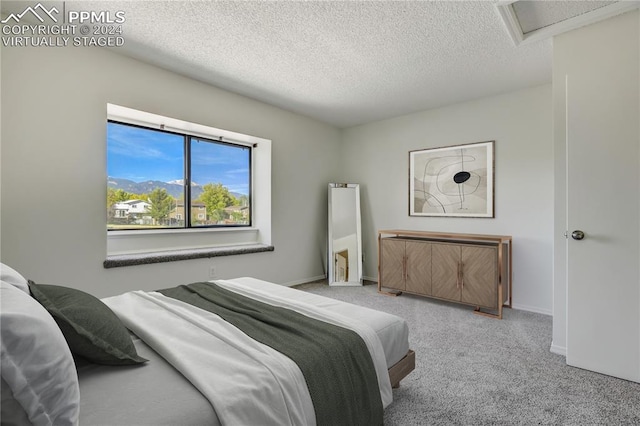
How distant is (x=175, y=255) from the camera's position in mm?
3230

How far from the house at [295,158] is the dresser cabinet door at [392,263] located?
59 centimetres

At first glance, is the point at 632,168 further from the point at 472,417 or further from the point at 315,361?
the point at 315,361

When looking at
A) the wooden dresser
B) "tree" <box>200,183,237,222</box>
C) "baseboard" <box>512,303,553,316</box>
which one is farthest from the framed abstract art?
"tree" <box>200,183,237,222</box>

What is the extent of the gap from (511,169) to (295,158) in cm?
276

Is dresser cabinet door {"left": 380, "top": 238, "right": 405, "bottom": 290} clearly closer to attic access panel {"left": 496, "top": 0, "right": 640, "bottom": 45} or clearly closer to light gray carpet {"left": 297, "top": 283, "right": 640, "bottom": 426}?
light gray carpet {"left": 297, "top": 283, "right": 640, "bottom": 426}

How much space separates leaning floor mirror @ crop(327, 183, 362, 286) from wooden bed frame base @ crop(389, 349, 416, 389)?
9.08 feet

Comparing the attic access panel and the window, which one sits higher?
the attic access panel

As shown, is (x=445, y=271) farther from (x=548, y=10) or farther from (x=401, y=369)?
(x=548, y=10)

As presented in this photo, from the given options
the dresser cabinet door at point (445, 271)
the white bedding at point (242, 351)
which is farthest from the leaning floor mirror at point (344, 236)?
the white bedding at point (242, 351)

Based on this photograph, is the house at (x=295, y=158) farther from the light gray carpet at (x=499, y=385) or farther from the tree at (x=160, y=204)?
the tree at (x=160, y=204)

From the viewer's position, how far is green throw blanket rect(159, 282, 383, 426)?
46.4 inches

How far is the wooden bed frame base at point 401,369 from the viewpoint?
1.63m

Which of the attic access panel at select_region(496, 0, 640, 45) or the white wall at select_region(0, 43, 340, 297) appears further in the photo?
the white wall at select_region(0, 43, 340, 297)

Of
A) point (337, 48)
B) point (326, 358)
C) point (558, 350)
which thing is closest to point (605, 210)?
point (558, 350)
